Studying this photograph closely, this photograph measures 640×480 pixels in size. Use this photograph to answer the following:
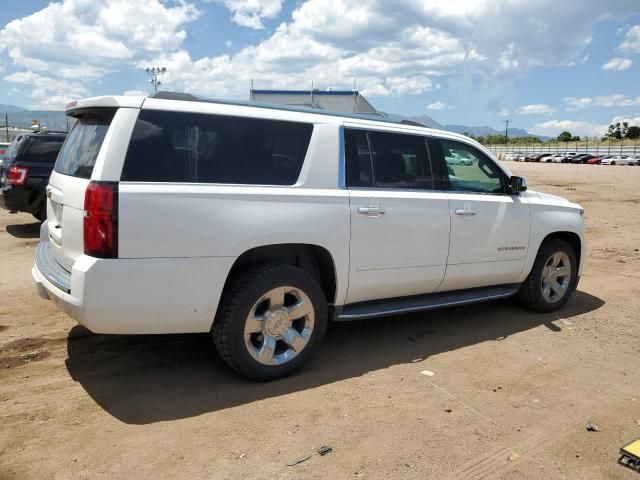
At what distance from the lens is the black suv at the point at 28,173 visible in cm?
996

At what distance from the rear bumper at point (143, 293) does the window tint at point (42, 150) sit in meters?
7.26

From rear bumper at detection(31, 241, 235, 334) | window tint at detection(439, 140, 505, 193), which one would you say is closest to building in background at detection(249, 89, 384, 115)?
window tint at detection(439, 140, 505, 193)

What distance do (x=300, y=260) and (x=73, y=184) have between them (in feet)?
5.50

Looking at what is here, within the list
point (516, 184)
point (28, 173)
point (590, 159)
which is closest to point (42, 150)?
point (28, 173)

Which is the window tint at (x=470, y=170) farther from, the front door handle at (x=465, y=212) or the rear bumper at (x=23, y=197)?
the rear bumper at (x=23, y=197)

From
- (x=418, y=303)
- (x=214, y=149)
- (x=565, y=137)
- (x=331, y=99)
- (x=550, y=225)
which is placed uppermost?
(x=565, y=137)

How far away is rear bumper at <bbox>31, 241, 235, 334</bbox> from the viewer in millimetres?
3455

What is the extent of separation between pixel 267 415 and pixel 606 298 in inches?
191

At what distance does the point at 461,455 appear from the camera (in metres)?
3.29

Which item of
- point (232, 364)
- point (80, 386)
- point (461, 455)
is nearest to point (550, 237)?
point (461, 455)

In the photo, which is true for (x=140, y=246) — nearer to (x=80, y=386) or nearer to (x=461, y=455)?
(x=80, y=386)

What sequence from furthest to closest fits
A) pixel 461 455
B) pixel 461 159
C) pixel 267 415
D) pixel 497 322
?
1. pixel 497 322
2. pixel 461 159
3. pixel 267 415
4. pixel 461 455

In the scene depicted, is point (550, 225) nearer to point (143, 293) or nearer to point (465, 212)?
point (465, 212)

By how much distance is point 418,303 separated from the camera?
4.93m
